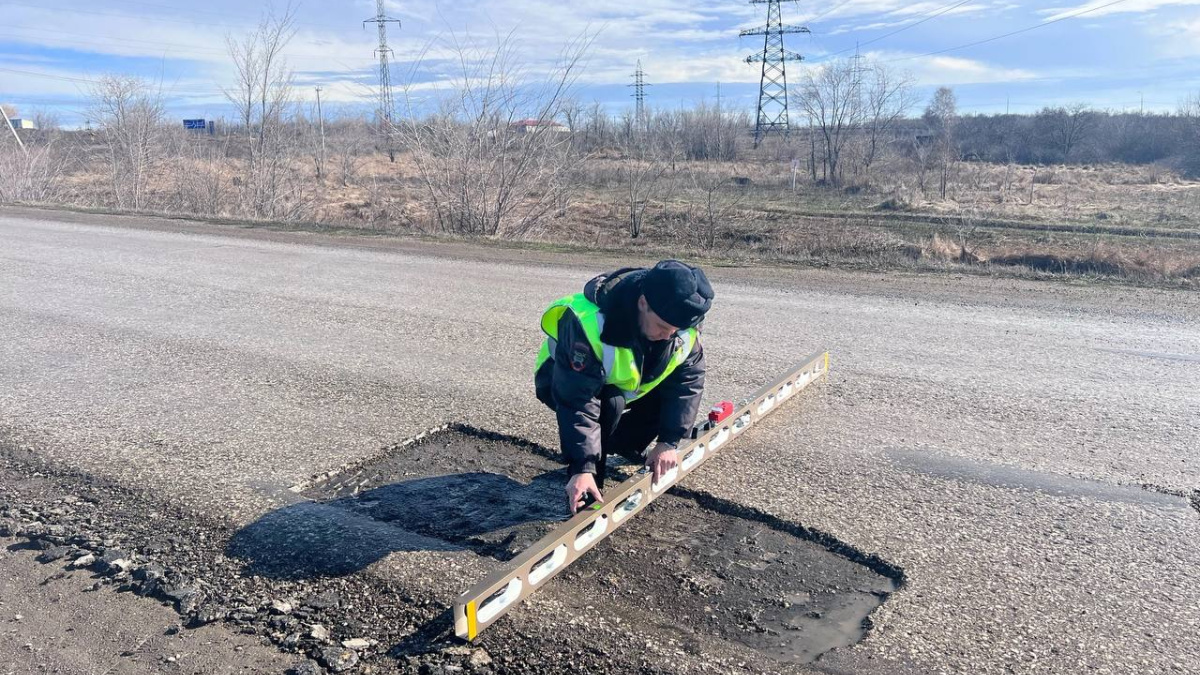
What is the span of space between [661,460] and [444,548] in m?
1.05

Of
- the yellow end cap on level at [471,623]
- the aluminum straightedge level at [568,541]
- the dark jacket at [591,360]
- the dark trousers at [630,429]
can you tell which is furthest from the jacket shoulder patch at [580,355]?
the yellow end cap on level at [471,623]

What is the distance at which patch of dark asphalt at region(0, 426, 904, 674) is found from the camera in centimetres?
295

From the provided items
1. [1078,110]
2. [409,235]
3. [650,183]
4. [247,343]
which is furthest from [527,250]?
[1078,110]

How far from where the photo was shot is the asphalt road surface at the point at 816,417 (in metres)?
3.11

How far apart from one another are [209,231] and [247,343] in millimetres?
9360

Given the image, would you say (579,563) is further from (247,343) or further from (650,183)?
(650,183)

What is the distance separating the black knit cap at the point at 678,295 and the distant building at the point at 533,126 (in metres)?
14.6

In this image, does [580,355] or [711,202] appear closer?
[580,355]

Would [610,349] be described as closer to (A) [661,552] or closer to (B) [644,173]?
(A) [661,552]

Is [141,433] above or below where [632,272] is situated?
below

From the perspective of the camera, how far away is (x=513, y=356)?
268 inches

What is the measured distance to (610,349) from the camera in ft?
10.7

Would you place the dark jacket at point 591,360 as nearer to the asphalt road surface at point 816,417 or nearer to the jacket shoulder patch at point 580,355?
the jacket shoulder patch at point 580,355

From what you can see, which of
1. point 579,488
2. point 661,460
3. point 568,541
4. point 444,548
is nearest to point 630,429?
point 661,460
